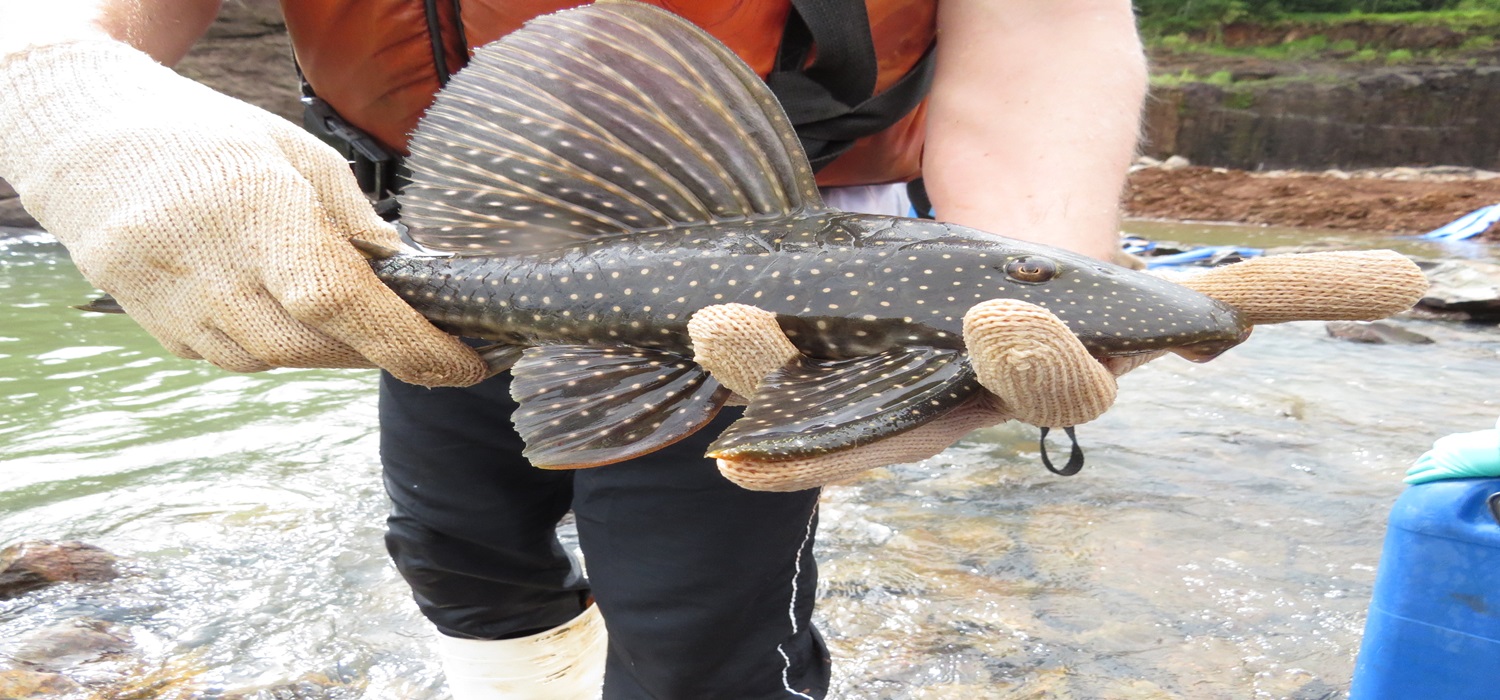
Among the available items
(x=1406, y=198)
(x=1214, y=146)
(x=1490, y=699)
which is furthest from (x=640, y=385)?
(x=1214, y=146)

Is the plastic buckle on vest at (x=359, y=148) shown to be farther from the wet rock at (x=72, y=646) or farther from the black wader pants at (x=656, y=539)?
the wet rock at (x=72, y=646)

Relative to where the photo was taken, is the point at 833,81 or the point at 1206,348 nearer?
the point at 1206,348

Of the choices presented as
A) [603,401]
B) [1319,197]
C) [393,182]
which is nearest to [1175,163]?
[1319,197]

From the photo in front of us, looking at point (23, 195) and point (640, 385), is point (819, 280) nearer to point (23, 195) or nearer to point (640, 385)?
point (640, 385)

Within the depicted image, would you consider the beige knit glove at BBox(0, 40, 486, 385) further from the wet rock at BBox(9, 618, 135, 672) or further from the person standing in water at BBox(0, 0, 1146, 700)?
the wet rock at BBox(9, 618, 135, 672)

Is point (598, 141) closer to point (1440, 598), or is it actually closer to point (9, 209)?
point (1440, 598)

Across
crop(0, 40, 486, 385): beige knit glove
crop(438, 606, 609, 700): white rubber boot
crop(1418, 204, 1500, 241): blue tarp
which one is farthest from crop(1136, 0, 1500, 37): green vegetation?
crop(0, 40, 486, 385): beige knit glove
